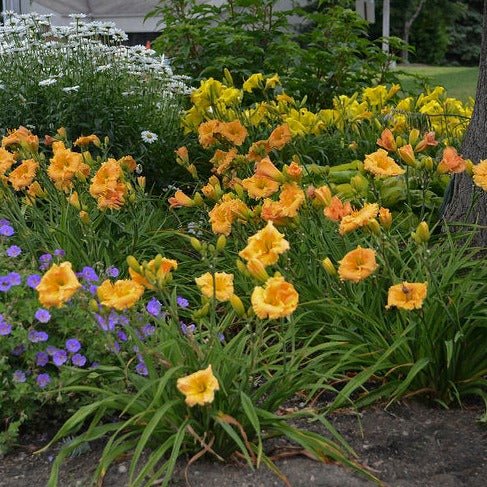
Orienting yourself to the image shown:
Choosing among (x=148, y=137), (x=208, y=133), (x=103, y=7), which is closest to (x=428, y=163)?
(x=208, y=133)

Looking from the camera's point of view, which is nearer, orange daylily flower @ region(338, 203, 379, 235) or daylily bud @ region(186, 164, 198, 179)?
orange daylily flower @ region(338, 203, 379, 235)

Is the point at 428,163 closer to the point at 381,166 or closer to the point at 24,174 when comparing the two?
the point at 381,166

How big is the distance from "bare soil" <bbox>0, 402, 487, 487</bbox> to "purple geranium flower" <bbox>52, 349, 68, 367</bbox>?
0.90 ft

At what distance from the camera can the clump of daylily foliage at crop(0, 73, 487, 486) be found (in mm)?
2348

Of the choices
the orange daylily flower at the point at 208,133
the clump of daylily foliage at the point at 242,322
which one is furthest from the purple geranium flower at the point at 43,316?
the orange daylily flower at the point at 208,133

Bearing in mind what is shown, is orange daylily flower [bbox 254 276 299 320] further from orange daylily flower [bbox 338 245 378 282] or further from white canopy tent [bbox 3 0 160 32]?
white canopy tent [bbox 3 0 160 32]

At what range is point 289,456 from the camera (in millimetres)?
2449

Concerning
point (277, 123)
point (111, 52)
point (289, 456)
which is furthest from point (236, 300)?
point (111, 52)

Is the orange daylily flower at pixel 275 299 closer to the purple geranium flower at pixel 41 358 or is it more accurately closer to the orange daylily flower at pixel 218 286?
the orange daylily flower at pixel 218 286

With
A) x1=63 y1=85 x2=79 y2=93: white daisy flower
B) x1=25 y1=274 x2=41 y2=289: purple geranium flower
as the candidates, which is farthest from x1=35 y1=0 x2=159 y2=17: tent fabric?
x1=25 y1=274 x2=41 y2=289: purple geranium flower

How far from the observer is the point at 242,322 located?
331 cm

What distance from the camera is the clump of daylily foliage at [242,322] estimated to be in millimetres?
2348

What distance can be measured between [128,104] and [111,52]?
0.46 m

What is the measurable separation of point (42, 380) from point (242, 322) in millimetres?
925
